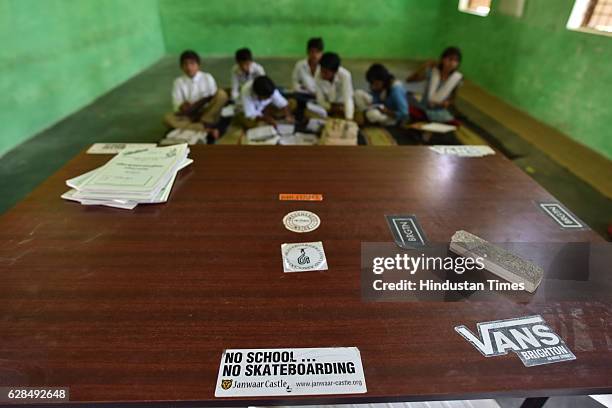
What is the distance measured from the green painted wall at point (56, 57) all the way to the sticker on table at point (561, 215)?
143 inches

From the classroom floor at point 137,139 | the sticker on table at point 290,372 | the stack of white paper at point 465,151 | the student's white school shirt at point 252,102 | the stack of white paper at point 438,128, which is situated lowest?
the classroom floor at point 137,139

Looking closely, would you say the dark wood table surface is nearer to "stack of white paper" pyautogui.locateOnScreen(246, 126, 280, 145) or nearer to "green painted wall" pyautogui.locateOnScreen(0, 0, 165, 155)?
"stack of white paper" pyautogui.locateOnScreen(246, 126, 280, 145)

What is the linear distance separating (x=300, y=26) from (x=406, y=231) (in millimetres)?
5829

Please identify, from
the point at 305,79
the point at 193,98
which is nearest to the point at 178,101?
the point at 193,98

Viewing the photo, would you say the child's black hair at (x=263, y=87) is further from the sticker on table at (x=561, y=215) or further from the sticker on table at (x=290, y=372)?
the sticker on table at (x=290, y=372)

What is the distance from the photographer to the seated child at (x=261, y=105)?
9.59ft

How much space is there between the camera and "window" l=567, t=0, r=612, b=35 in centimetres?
302

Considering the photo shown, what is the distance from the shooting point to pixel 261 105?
3.11 m

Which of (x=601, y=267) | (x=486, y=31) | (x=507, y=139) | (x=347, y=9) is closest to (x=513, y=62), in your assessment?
(x=486, y=31)

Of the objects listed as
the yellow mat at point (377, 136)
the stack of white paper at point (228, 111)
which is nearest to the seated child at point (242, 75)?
the stack of white paper at point (228, 111)

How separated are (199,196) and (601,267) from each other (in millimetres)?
1089

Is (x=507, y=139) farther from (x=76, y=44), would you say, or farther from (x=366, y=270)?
(x=76, y=44)

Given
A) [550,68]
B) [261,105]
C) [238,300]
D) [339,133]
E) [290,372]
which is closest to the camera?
[290,372]

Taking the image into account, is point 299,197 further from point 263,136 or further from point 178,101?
point 178,101
